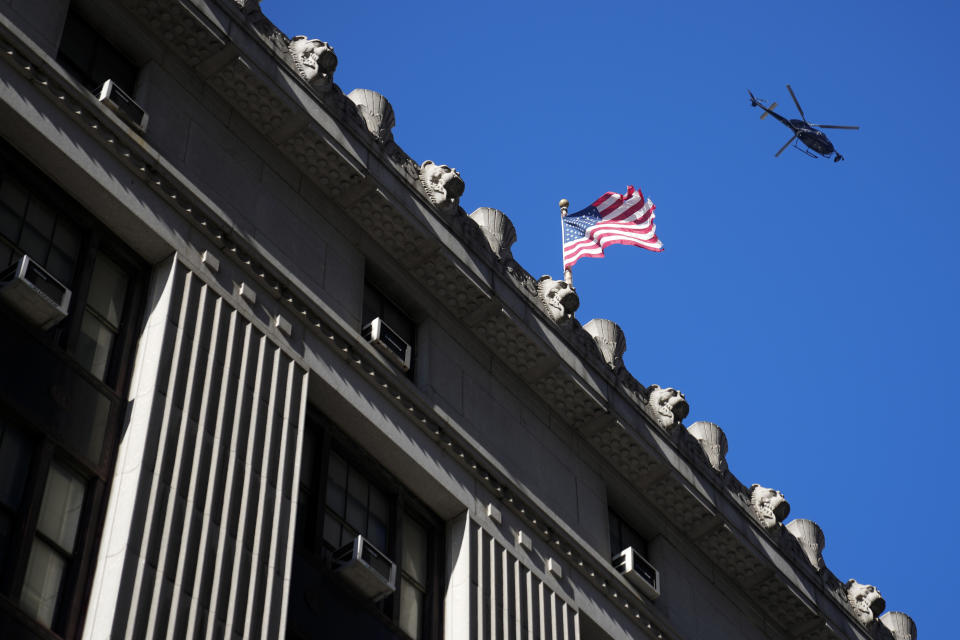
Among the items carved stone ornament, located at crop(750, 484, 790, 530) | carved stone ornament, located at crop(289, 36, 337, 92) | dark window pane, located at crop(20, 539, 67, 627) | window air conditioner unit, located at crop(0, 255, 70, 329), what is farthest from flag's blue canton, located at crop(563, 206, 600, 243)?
dark window pane, located at crop(20, 539, 67, 627)

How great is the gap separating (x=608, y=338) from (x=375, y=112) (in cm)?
730

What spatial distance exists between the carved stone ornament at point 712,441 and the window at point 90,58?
15221 mm

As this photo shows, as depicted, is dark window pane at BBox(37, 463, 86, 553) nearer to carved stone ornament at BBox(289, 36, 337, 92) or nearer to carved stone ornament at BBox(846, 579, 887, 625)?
carved stone ornament at BBox(289, 36, 337, 92)

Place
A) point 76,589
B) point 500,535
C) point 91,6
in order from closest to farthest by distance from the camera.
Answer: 1. point 76,589
2. point 91,6
3. point 500,535

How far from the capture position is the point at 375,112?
30219 millimetres

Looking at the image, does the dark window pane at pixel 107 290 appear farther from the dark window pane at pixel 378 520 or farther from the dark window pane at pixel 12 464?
the dark window pane at pixel 378 520

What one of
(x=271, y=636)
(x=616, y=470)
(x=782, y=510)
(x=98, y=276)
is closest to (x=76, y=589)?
(x=271, y=636)

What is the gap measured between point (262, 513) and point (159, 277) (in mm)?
3948

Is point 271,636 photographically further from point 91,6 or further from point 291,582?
point 91,6

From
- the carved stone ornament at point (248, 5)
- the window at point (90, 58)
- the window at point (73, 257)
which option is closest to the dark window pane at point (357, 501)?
the window at point (73, 257)

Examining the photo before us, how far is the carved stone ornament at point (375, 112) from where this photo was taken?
2988 centimetres

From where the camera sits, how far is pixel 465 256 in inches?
1181

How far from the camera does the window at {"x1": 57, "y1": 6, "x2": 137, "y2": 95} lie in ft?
81.9

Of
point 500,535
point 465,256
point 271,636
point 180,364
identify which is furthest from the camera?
point 465,256
